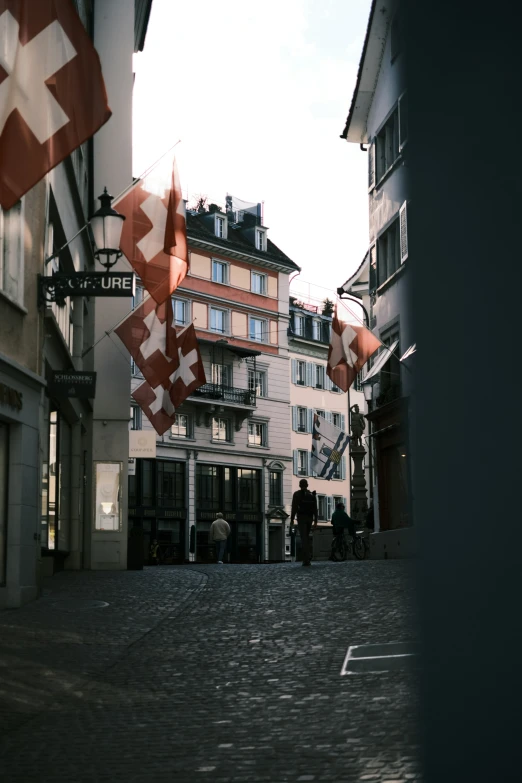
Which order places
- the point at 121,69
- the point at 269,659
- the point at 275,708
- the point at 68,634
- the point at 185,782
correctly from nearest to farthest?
the point at 185,782
the point at 275,708
the point at 269,659
the point at 68,634
the point at 121,69

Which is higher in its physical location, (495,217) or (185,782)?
(495,217)

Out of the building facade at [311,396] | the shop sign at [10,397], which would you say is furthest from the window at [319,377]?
the shop sign at [10,397]

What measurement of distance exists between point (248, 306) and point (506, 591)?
64.2 metres

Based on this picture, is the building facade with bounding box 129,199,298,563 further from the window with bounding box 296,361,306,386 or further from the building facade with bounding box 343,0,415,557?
the building facade with bounding box 343,0,415,557

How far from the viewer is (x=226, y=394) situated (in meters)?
62.4

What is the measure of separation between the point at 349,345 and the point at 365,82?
1456 centimetres

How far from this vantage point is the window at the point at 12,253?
14.9 m

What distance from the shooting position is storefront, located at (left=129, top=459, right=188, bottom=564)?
55.9 metres

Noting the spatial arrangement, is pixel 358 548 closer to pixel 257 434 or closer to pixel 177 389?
pixel 177 389

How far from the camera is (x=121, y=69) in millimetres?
30469

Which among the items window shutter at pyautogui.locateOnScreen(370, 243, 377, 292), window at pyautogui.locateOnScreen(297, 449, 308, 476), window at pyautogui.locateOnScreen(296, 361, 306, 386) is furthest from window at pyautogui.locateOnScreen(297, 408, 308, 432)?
window shutter at pyautogui.locateOnScreen(370, 243, 377, 292)

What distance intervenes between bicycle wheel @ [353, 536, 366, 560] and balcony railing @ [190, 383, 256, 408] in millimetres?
28216

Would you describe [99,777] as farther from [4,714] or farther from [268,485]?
[268,485]

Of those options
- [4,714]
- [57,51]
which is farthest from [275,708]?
[57,51]
